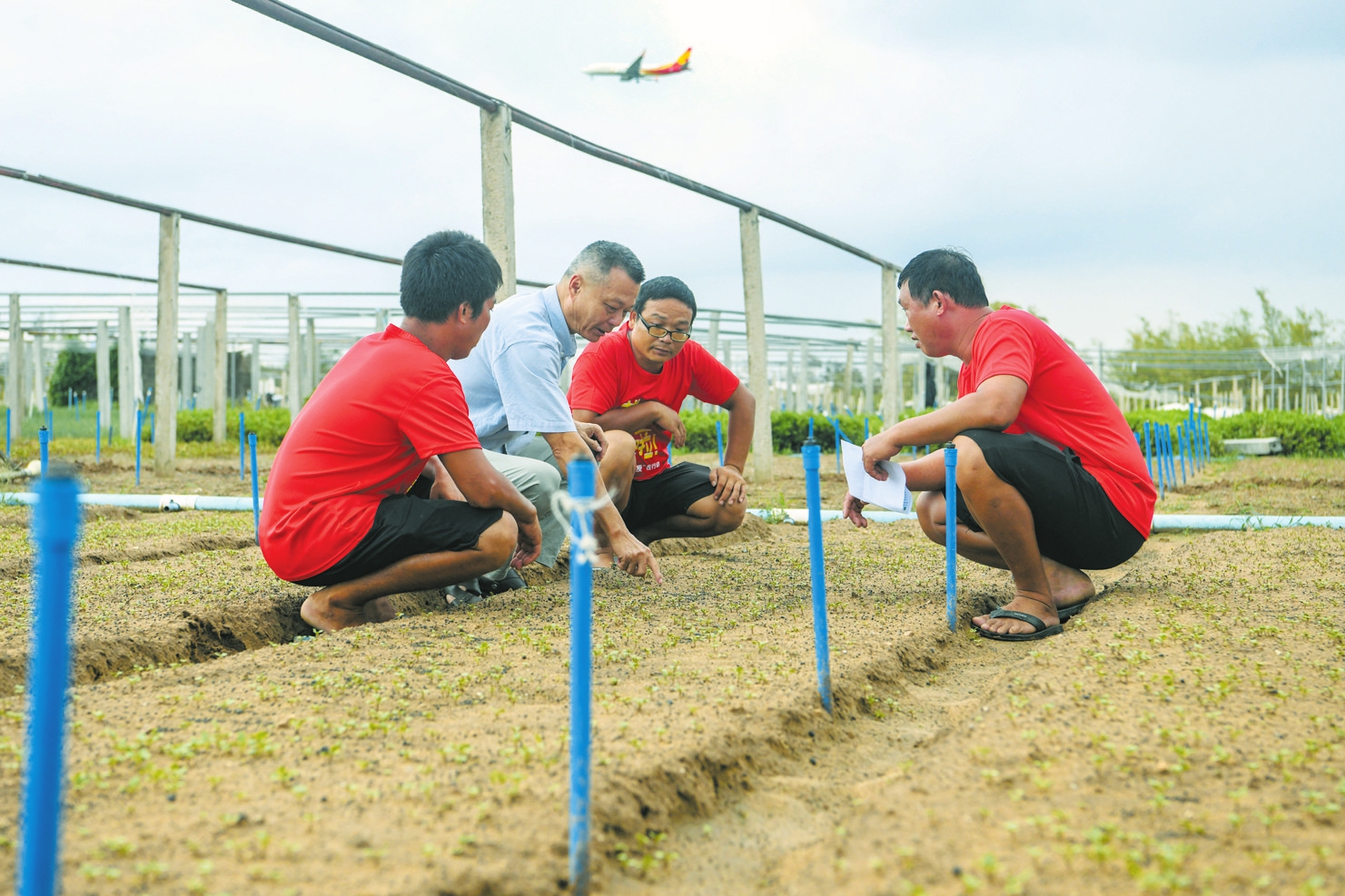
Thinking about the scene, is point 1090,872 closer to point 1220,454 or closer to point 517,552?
point 517,552

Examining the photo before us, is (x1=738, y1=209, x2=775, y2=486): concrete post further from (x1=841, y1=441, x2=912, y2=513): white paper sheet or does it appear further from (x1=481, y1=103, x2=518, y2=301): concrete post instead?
(x1=841, y1=441, x2=912, y2=513): white paper sheet

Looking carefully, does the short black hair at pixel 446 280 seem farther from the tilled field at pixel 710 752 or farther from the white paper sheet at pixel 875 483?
the white paper sheet at pixel 875 483

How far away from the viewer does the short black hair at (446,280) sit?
108 inches

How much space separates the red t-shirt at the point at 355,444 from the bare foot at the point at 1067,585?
6.46 ft

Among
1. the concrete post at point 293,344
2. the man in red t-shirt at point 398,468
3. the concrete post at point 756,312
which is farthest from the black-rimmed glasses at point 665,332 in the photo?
the concrete post at point 293,344

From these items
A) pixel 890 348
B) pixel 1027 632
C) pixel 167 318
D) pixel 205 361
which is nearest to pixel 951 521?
pixel 1027 632

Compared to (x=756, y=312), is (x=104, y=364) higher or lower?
higher

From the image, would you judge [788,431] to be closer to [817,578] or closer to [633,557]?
[633,557]

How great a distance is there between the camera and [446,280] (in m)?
2.74

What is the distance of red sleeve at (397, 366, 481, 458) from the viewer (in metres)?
2.58

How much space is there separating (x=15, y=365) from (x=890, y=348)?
39.6ft

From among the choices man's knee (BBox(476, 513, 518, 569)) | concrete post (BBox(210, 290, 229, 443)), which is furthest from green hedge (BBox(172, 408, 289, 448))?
man's knee (BBox(476, 513, 518, 569))

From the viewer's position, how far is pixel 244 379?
28.1m

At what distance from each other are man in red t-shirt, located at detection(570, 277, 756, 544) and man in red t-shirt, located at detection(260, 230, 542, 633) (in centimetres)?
94
